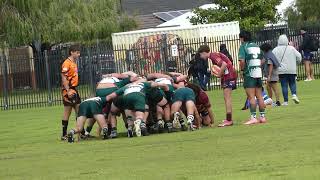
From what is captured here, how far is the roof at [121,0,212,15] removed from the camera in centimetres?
8106

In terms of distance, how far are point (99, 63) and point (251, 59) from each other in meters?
18.3

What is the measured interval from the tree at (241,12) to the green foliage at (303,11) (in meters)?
8.24

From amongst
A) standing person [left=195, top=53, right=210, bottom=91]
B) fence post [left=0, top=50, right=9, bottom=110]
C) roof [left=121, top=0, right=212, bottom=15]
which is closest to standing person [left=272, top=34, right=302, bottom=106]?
standing person [left=195, top=53, right=210, bottom=91]

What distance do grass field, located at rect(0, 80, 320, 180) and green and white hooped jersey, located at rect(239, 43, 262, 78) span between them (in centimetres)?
107

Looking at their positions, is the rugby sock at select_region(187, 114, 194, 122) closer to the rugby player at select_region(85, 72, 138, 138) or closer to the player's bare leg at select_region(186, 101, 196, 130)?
the player's bare leg at select_region(186, 101, 196, 130)

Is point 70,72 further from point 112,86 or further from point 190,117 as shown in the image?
point 190,117

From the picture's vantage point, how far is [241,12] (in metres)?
52.1

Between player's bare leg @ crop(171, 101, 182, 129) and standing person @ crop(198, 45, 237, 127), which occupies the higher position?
standing person @ crop(198, 45, 237, 127)

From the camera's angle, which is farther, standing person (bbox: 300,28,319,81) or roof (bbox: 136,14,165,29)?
roof (bbox: 136,14,165,29)

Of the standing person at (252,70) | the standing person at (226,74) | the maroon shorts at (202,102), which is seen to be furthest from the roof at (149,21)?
the standing person at (252,70)

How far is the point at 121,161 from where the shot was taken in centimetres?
1316

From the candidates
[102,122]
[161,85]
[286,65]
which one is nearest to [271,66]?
[286,65]

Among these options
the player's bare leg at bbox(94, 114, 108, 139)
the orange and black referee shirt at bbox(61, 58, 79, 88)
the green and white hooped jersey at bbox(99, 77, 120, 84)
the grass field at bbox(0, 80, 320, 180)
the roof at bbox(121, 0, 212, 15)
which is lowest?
the grass field at bbox(0, 80, 320, 180)

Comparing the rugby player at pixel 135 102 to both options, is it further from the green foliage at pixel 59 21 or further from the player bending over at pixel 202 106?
the green foliage at pixel 59 21
